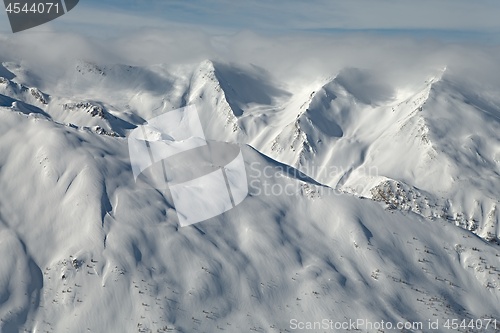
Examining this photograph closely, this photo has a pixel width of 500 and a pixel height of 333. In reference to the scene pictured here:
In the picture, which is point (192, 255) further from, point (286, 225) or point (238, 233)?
point (286, 225)

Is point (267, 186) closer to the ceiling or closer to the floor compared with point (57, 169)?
closer to the floor

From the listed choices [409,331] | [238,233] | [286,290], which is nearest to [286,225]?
[238,233]

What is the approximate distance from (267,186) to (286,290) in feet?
79.6

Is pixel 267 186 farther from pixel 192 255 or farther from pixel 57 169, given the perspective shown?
pixel 57 169

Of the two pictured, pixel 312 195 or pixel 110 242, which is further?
pixel 312 195

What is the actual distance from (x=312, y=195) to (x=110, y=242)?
1384 inches

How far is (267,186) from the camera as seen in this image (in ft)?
337

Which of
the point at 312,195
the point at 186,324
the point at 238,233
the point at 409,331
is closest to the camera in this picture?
the point at 186,324

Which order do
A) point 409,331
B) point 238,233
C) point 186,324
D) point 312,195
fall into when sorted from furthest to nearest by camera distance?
point 312,195
point 238,233
point 409,331
point 186,324

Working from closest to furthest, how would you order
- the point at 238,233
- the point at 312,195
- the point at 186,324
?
the point at 186,324
the point at 238,233
the point at 312,195

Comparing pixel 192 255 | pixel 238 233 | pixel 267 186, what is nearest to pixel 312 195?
pixel 267 186

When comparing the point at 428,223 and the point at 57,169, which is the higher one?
the point at 57,169

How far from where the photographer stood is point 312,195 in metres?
101

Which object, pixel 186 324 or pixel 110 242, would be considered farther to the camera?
pixel 110 242
